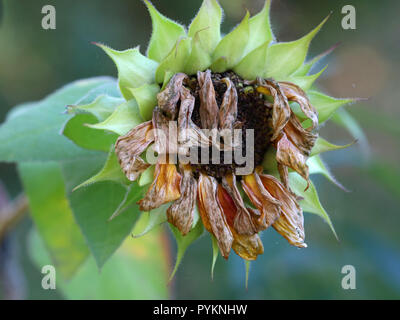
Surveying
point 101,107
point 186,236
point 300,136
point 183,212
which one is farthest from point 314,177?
point 101,107

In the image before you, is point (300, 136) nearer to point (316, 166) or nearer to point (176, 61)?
point (316, 166)

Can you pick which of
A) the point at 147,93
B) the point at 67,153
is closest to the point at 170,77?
the point at 147,93

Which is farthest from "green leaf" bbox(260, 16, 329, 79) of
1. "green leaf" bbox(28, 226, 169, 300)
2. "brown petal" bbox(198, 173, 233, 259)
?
"green leaf" bbox(28, 226, 169, 300)

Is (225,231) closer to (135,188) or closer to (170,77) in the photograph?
(135,188)

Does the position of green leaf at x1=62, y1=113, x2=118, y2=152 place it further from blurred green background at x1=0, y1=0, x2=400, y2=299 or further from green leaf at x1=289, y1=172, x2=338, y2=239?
blurred green background at x1=0, y1=0, x2=400, y2=299

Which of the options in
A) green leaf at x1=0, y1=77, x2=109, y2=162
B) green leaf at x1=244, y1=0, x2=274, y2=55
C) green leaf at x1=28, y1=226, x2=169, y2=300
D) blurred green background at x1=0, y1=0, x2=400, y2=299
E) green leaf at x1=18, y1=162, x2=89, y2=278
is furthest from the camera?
blurred green background at x1=0, y1=0, x2=400, y2=299

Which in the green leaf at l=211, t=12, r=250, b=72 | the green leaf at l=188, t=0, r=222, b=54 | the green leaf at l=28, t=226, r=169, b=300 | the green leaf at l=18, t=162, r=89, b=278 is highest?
the green leaf at l=188, t=0, r=222, b=54

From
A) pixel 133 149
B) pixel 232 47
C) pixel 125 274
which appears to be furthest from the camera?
pixel 125 274
